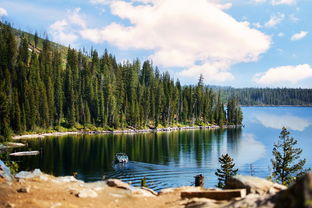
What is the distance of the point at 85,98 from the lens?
15875 centimetres

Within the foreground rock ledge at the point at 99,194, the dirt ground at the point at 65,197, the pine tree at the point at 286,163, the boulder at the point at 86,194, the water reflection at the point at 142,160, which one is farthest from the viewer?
the water reflection at the point at 142,160

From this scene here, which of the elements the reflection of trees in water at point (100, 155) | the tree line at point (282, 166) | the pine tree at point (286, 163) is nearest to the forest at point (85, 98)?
the reflection of trees in water at point (100, 155)

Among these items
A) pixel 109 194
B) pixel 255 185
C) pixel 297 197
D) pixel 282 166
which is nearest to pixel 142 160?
pixel 282 166

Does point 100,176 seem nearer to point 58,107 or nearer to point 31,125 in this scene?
point 31,125

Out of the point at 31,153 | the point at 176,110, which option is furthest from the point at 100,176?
the point at 176,110

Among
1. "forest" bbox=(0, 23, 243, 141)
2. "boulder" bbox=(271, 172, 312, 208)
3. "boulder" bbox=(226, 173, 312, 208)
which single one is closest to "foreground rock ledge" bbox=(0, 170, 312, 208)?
"boulder" bbox=(226, 173, 312, 208)

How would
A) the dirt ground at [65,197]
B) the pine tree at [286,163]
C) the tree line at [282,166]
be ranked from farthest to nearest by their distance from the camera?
the pine tree at [286,163]
the tree line at [282,166]
the dirt ground at [65,197]

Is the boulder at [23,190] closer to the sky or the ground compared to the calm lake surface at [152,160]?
closer to the sky

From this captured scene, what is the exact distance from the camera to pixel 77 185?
61.5 feet

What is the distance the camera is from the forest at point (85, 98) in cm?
12475

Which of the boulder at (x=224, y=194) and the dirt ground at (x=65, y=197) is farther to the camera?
the dirt ground at (x=65, y=197)

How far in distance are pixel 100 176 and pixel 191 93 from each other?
137607 mm

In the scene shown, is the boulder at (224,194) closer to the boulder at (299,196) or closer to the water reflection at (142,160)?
the boulder at (299,196)

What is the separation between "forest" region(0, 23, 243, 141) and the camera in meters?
125
